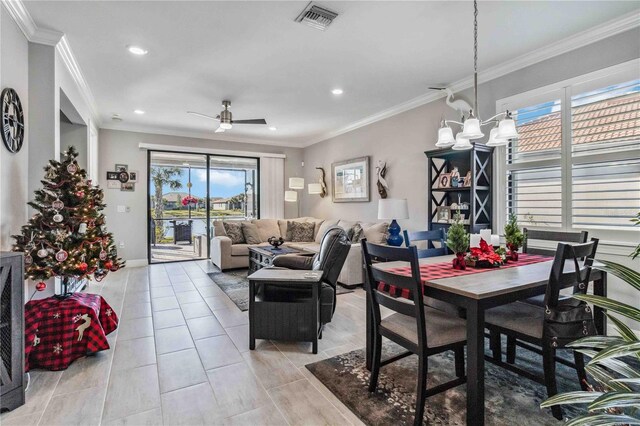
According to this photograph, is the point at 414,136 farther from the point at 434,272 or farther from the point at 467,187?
the point at 434,272

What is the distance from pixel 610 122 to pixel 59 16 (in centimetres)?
470

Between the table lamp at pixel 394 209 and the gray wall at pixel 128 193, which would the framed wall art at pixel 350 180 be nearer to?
the table lamp at pixel 394 209

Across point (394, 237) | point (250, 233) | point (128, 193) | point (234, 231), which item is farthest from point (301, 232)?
point (128, 193)

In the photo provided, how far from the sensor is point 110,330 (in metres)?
2.91

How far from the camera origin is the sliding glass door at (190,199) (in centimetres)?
661

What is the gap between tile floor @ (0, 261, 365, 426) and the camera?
6.03ft

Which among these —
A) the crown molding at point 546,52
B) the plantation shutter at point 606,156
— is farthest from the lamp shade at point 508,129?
the crown molding at point 546,52

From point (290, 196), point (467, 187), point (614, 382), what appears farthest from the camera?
point (290, 196)

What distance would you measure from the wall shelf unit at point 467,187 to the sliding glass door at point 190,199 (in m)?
4.60

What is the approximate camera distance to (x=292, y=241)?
6.53 m

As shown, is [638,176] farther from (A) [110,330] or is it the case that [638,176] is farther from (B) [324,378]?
(A) [110,330]

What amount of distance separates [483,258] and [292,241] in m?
4.66

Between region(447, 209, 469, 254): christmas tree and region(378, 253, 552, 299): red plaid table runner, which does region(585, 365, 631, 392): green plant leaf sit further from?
region(447, 209, 469, 254): christmas tree

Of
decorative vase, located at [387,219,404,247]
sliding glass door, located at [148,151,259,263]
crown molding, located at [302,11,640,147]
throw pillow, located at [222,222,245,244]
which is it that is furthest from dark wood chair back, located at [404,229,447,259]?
sliding glass door, located at [148,151,259,263]
